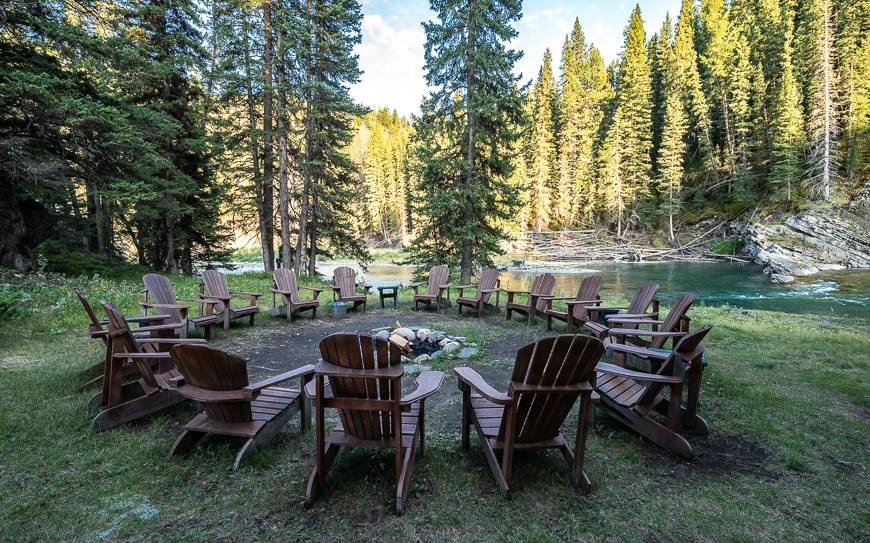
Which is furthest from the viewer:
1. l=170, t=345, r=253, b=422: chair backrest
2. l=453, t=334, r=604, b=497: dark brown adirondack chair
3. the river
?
the river

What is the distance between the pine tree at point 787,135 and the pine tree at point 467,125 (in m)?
25.4

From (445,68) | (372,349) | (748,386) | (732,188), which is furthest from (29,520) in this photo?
(732,188)

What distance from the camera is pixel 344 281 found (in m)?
9.21

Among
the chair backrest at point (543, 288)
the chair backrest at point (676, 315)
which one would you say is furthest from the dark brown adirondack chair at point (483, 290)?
the chair backrest at point (676, 315)

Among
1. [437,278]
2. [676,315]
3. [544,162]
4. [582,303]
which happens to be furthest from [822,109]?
[676,315]

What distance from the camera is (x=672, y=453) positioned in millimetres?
3072

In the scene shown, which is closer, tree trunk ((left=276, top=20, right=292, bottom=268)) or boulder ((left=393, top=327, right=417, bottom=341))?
boulder ((left=393, top=327, right=417, bottom=341))

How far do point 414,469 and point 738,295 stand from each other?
17.2m

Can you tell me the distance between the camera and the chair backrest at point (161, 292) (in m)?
5.89

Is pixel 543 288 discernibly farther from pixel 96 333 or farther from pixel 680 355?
pixel 96 333

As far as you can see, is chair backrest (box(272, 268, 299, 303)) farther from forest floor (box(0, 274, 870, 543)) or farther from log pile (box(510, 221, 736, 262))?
log pile (box(510, 221, 736, 262))

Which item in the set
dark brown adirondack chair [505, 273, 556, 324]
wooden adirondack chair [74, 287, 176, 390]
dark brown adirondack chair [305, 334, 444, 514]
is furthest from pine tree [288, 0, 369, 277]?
dark brown adirondack chair [305, 334, 444, 514]

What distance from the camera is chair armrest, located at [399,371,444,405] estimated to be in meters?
2.43

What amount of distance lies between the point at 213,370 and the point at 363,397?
1.13 meters
